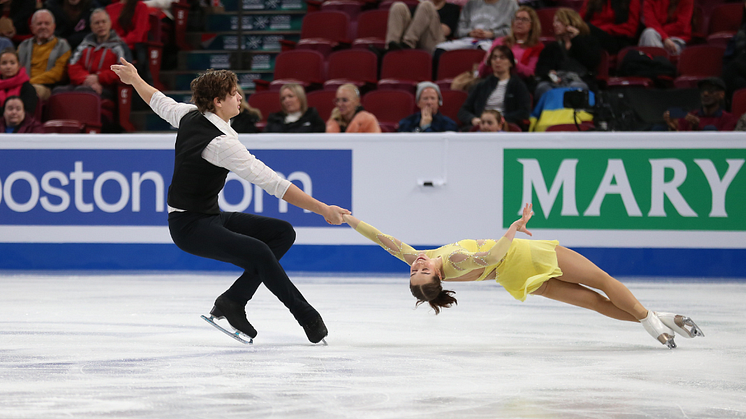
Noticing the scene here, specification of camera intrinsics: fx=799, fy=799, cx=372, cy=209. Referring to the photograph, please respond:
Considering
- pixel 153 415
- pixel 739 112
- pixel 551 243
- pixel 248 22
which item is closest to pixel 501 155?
pixel 739 112

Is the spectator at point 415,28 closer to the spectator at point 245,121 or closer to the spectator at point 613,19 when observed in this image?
the spectator at point 613,19

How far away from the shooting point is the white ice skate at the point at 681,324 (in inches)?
141

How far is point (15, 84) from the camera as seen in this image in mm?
7719

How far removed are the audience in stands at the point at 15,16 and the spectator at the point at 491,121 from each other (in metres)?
6.02

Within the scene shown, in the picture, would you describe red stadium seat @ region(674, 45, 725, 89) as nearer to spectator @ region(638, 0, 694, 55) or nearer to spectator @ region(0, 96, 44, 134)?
spectator @ region(638, 0, 694, 55)

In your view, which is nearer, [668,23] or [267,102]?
[267,102]

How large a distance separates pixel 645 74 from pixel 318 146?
131 inches

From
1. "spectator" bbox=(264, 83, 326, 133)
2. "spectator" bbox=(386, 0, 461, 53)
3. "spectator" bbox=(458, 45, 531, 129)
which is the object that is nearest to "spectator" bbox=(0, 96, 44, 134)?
"spectator" bbox=(264, 83, 326, 133)

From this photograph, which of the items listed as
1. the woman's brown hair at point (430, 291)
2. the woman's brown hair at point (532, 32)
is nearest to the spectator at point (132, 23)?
the woman's brown hair at point (532, 32)

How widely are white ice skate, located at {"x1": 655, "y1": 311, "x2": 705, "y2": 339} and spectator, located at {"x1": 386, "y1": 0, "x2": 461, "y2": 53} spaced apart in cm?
529

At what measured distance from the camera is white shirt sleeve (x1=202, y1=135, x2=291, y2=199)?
11.1 ft

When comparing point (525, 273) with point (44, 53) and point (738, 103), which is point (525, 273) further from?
point (44, 53)

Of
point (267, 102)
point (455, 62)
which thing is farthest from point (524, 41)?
point (267, 102)

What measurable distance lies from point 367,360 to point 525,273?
81cm
